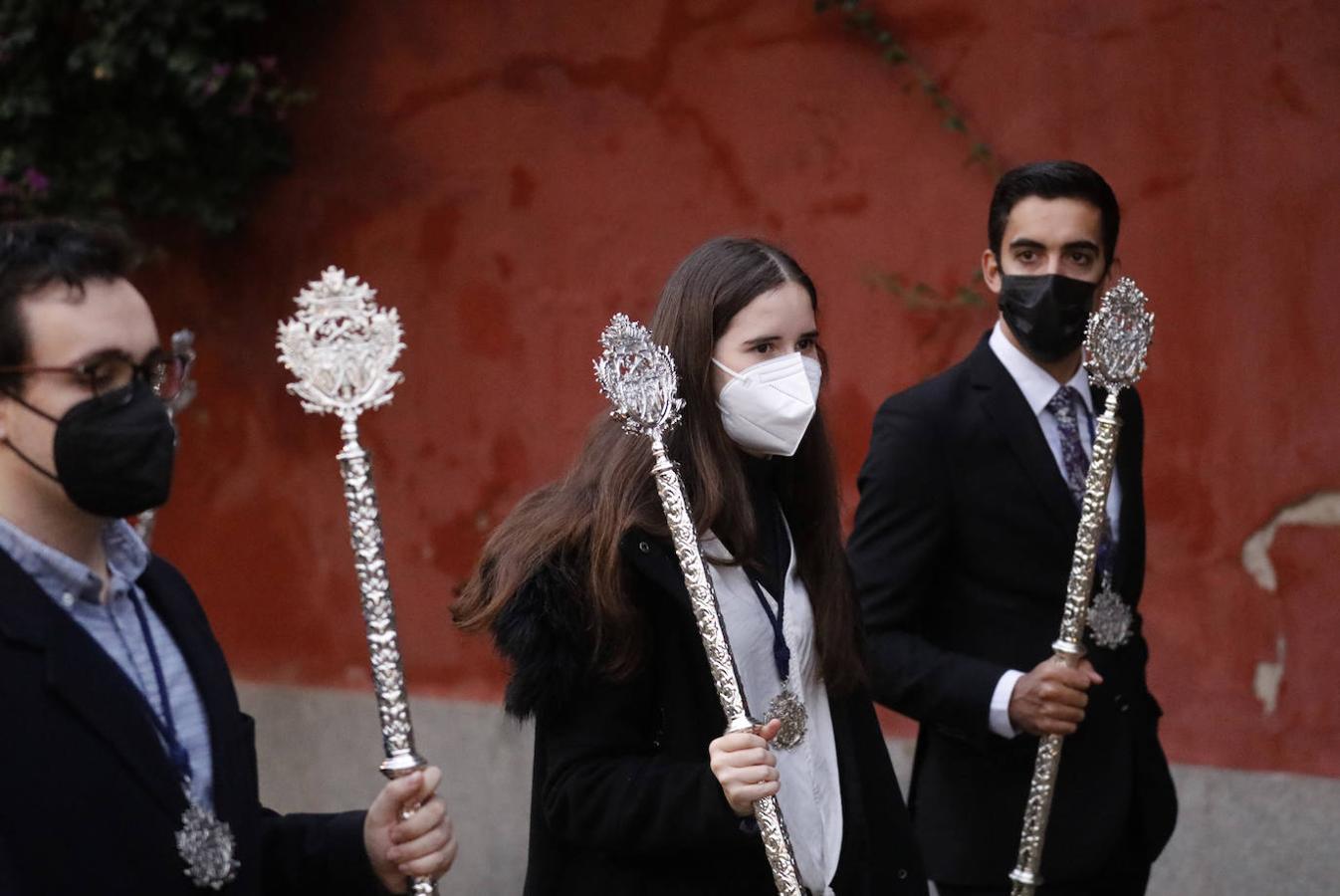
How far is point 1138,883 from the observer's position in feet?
13.2

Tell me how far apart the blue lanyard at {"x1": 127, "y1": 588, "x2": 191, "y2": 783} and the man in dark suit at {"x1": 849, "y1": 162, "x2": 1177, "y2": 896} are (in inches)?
69.5

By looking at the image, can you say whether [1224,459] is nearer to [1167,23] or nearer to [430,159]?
[1167,23]

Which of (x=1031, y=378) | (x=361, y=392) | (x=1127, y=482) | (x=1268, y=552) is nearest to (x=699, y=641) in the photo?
(x=361, y=392)

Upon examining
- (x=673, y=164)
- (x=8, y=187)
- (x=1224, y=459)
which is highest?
(x=8, y=187)

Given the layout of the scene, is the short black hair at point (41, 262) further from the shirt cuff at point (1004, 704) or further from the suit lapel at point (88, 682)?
the shirt cuff at point (1004, 704)

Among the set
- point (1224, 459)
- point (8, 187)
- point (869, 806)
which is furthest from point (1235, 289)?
point (8, 187)

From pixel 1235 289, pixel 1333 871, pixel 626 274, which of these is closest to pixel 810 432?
pixel 1235 289

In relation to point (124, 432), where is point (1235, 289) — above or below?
above

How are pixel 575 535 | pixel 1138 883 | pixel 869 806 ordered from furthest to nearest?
pixel 1138 883, pixel 869 806, pixel 575 535

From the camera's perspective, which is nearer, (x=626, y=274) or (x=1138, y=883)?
(x=1138, y=883)

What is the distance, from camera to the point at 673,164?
6.24m

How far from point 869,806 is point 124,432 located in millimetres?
1466

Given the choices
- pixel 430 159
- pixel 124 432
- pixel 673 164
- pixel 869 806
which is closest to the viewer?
pixel 124 432

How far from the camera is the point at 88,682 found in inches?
90.2
